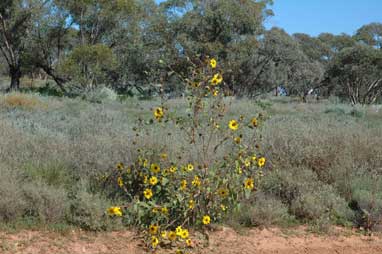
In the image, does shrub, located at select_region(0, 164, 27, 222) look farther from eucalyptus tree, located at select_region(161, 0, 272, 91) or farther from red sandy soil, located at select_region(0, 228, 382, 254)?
eucalyptus tree, located at select_region(161, 0, 272, 91)

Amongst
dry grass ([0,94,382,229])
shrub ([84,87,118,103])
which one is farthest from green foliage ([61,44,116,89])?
dry grass ([0,94,382,229])

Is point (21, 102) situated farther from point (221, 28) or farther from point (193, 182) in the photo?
point (221, 28)

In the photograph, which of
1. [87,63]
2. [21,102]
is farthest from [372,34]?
[21,102]

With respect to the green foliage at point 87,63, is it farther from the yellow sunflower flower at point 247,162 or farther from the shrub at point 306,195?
the yellow sunflower flower at point 247,162

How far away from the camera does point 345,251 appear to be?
4.62 metres

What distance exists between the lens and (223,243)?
459cm

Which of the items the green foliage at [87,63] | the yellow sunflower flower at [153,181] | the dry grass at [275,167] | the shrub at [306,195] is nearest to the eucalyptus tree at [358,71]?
the green foliage at [87,63]

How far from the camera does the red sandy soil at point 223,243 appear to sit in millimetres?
4211

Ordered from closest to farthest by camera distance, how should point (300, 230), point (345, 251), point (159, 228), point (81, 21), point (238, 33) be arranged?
1. point (159, 228)
2. point (345, 251)
3. point (300, 230)
4. point (81, 21)
5. point (238, 33)

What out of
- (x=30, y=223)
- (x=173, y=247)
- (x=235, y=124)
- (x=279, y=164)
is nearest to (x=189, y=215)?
(x=173, y=247)

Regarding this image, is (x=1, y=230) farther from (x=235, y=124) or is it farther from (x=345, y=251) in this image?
(x=345, y=251)

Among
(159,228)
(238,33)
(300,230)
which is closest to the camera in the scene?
(159,228)

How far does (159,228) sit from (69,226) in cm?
91

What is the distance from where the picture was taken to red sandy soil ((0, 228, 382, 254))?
4.21 metres
